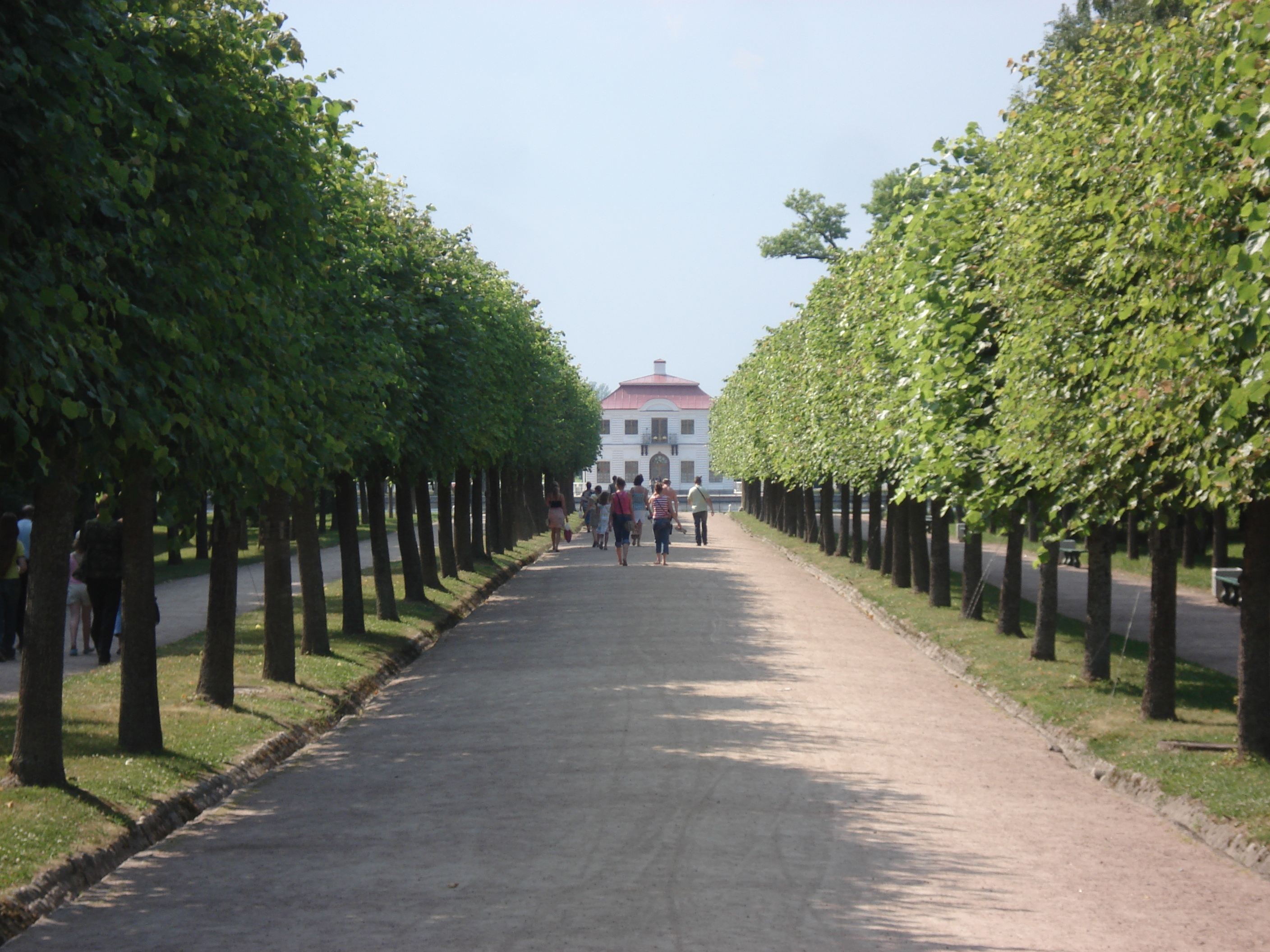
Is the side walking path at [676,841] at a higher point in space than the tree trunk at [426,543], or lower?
lower

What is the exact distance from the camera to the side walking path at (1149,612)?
63.9 feet

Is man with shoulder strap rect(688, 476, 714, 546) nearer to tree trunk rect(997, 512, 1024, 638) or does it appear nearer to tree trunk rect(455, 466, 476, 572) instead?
tree trunk rect(455, 466, 476, 572)

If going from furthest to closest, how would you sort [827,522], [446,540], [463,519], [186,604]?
[827,522] → [463,519] → [446,540] → [186,604]

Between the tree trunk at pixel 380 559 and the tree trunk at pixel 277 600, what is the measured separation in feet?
18.0

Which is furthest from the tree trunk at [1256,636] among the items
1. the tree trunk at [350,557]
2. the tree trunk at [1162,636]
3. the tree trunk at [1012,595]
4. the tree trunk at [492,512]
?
the tree trunk at [492,512]

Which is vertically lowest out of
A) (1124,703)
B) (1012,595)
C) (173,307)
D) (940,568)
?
(1124,703)

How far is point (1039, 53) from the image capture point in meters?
15.1

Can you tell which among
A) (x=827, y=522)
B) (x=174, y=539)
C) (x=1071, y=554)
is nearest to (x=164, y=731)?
(x=174, y=539)

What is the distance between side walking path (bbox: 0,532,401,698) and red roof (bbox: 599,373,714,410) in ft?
302

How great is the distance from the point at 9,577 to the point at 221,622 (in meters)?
6.27

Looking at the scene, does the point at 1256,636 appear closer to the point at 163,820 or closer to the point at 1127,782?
the point at 1127,782

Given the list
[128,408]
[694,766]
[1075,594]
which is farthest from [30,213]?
[1075,594]

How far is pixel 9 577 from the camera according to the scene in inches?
714

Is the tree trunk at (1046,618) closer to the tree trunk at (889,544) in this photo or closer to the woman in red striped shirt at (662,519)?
the tree trunk at (889,544)
